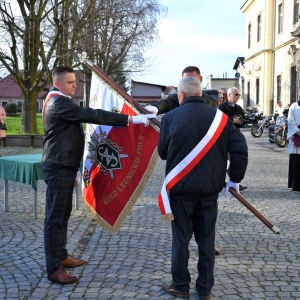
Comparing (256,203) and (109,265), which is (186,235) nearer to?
(109,265)

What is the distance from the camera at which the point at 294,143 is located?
9477mm

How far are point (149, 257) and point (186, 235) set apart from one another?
131cm

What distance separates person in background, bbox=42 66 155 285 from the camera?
4441 mm

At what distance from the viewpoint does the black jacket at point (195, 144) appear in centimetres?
399

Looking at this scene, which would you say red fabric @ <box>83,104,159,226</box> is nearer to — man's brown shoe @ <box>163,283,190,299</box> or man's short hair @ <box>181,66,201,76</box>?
man's short hair @ <box>181,66,201,76</box>

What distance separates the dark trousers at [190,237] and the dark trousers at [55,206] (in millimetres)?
1089

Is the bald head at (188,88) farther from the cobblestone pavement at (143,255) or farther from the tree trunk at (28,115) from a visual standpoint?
the tree trunk at (28,115)

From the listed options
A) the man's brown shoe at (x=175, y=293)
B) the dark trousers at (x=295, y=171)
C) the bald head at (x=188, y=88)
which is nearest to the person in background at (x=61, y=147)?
the bald head at (x=188, y=88)

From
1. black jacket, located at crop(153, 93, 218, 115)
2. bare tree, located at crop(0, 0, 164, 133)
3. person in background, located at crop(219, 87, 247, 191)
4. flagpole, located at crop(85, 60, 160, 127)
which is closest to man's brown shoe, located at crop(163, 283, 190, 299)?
flagpole, located at crop(85, 60, 160, 127)

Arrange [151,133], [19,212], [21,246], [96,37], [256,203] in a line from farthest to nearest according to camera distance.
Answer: [96,37] < [256,203] < [19,212] < [21,246] < [151,133]

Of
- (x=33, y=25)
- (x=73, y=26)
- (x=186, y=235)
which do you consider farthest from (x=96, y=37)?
(x=186, y=235)

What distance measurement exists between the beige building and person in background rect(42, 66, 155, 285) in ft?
78.6

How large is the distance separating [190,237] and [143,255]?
4.51 feet

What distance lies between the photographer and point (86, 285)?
4.49 meters
